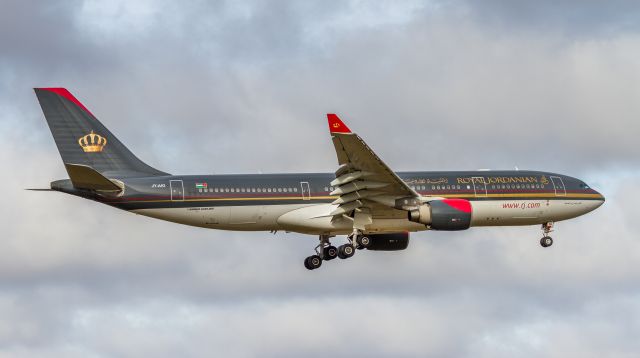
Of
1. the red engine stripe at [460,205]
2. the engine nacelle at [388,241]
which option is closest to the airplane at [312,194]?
the red engine stripe at [460,205]

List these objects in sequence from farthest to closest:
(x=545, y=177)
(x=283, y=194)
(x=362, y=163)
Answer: (x=545, y=177) < (x=283, y=194) < (x=362, y=163)

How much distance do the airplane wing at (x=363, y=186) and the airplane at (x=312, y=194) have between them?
57 millimetres

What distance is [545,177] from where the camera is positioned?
80.6 m

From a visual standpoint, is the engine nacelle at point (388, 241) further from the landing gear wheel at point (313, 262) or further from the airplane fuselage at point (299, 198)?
the airplane fuselage at point (299, 198)

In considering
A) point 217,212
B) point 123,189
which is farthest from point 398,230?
point 123,189

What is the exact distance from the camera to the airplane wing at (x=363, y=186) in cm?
6775

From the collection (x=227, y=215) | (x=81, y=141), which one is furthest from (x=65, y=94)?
(x=227, y=215)

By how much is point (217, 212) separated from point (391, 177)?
10.5 m

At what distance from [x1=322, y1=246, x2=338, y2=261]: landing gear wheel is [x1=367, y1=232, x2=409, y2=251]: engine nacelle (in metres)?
3.41

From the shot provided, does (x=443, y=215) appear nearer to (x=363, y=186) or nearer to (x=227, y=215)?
(x=363, y=186)

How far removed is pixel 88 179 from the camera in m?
69.4

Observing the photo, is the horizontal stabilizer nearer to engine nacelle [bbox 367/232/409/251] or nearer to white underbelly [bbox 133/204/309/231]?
white underbelly [bbox 133/204/309/231]

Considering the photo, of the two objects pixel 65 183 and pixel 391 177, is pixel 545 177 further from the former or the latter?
pixel 65 183

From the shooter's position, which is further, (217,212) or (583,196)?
(583,196)
